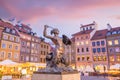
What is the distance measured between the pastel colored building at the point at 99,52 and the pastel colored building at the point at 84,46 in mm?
1356

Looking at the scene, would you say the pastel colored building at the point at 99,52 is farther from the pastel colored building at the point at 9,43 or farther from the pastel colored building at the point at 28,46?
the pastel colored building at the point at 9,43

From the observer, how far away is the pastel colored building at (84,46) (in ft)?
152

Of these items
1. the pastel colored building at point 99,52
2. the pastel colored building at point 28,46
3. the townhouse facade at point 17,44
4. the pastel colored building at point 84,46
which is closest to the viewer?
the townhouse facade at point 17,44

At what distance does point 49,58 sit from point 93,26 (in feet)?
140

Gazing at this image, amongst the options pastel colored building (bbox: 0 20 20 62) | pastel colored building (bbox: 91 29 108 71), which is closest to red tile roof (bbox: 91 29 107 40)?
pastel colored building (bbox: 91 29 108 71)

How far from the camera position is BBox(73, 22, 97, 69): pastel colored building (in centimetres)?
4644

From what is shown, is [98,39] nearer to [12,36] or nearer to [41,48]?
[41,48]

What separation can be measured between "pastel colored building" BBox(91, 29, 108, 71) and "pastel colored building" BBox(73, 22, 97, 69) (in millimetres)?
1356

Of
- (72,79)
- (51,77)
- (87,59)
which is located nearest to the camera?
(51,77)

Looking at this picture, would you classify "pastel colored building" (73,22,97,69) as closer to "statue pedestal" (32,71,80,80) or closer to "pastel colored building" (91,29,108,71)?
"pastel colored building" (91,29,108,71)

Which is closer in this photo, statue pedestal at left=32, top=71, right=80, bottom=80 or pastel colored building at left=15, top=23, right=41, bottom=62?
statue pedestal at left=32, top=71, right=80, bottom=80

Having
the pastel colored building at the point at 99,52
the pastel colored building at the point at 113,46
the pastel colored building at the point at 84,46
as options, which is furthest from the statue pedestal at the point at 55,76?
the pastel colored building at the point at 84,46

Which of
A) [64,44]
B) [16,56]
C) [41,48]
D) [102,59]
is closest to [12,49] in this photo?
[16,56]

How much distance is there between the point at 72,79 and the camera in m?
→ 8.02
